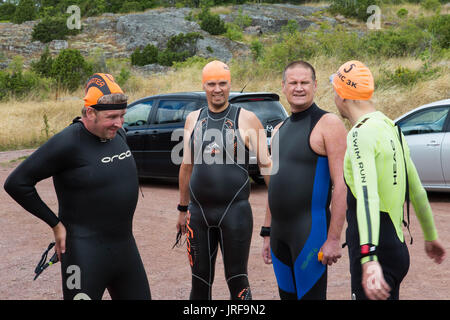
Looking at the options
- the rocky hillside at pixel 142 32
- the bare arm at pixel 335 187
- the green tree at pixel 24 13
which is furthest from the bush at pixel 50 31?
the bare arm at pixel 335 187

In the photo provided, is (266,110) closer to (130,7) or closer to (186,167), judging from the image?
(186,167)

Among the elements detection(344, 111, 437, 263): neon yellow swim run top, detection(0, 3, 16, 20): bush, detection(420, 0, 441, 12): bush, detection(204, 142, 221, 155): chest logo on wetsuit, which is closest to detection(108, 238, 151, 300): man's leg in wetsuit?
detection(204, 142, 221, 155): chest logo on wetsuit

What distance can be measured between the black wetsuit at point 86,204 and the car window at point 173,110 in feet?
24.4

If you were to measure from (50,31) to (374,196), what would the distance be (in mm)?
41662

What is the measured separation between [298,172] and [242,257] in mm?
913

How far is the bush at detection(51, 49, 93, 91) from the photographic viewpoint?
26562 millimetres

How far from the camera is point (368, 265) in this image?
107 inches

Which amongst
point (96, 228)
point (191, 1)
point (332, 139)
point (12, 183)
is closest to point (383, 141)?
point (332, 139)

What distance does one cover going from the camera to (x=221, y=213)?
4383 millimetres

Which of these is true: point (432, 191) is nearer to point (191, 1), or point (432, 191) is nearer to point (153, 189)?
point (153, 189)

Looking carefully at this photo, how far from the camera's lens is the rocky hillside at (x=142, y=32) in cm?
3788

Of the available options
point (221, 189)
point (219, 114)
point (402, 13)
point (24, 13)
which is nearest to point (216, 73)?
point (219, 114)

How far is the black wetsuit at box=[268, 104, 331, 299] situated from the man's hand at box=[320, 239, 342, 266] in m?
0.14

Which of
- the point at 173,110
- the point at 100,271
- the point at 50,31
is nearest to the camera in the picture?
the point at 100,271
